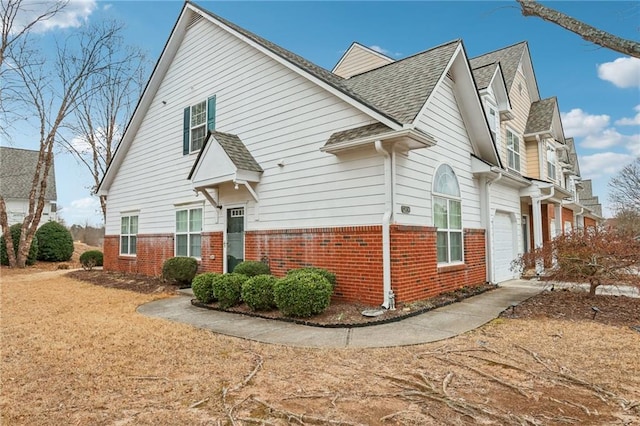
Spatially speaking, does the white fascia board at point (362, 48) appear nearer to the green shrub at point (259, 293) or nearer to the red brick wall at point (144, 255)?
the red brick wall at point (144, 255)

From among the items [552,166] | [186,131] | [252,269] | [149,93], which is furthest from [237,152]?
[552,166]

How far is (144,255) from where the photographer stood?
→ 14.4m

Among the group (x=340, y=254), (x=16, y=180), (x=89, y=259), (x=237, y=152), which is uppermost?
(x=16, y=180)

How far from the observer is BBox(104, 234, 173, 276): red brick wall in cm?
1349

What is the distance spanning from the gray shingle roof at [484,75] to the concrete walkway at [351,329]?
7.40 metres

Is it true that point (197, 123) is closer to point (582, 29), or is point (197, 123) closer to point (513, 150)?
point (582, 29)

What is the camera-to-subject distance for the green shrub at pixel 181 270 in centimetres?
1135

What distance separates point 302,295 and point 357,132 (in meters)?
3.46

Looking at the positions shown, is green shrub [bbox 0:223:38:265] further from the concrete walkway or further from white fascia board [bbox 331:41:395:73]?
white fascia board [bbox 331:41:395:73]

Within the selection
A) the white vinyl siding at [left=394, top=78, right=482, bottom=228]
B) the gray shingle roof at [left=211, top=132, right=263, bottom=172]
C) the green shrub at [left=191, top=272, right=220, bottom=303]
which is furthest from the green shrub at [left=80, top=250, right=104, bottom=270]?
the white vinyl siding at [left=394, top=78, right=482, bottom=228]

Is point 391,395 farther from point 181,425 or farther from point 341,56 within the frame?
point 341,56

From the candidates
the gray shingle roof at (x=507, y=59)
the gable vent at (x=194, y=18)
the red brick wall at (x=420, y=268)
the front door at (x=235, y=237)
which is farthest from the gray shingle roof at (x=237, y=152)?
the gray shingle roof at (x=507, y=59)

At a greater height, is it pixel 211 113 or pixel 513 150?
pixel 211 113

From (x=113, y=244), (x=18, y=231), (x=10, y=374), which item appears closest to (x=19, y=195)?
(x=18, y=231)
